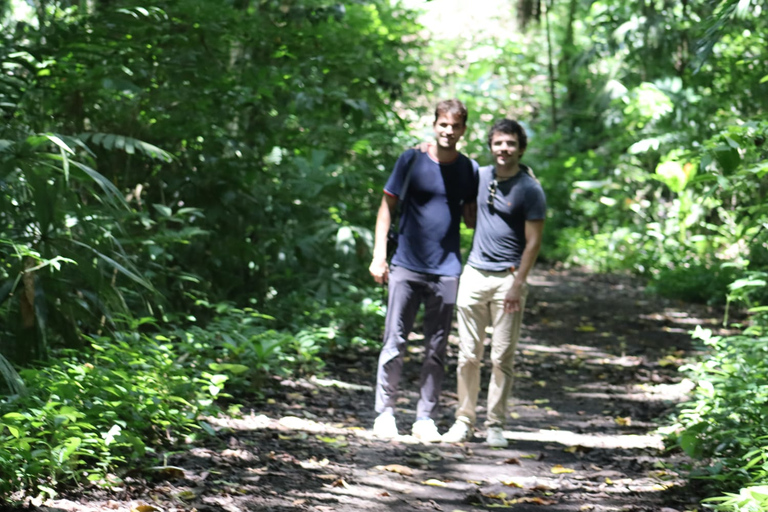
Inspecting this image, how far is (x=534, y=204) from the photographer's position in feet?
18.2

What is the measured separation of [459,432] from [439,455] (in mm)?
424

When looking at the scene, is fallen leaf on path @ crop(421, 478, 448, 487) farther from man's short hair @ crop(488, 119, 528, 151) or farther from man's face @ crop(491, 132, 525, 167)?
man's short hair @ crop(488, 119, 528, 151)

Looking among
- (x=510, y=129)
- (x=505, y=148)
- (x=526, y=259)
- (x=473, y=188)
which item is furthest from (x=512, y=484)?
(x=510, y=129)

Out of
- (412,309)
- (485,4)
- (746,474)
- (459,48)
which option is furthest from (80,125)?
(485,4)

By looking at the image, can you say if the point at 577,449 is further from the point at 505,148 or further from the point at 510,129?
the point at 510,129

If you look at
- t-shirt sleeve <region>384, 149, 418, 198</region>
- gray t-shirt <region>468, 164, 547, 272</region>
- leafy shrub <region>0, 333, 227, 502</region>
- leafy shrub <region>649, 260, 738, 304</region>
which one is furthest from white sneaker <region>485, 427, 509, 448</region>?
leafy shrub <region>649, 260, 738, 304</region>

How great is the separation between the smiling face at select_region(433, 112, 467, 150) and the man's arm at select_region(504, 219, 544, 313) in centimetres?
71

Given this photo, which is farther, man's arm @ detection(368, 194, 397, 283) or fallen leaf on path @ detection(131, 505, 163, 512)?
man's arm @ detection(368, 194, 397, 283)

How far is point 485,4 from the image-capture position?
86.7ft

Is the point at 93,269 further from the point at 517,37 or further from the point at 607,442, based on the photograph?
the point at 517,37

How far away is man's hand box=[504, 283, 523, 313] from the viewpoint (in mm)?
5559

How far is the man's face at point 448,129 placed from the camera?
18.4 ft

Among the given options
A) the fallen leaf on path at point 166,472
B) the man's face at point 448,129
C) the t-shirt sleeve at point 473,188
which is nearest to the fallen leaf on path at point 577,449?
the t-shirt sleeve at point 473,188

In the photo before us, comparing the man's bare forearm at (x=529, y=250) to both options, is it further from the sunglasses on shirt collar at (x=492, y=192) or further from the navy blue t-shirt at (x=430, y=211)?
the navy blue t-shirt at (x=430, y=211)
